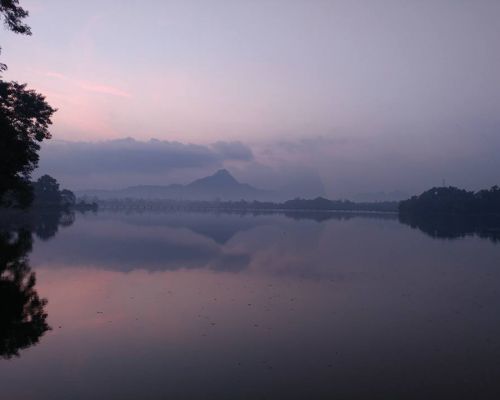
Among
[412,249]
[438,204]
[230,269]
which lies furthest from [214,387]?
[438,204]

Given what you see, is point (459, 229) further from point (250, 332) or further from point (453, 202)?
point (453, 202)

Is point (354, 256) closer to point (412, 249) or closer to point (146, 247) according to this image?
point (412, 249)

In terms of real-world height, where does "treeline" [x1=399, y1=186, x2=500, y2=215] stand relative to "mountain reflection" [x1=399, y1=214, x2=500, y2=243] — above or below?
above

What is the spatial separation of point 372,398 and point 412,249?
28931 mm

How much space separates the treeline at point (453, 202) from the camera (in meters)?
123

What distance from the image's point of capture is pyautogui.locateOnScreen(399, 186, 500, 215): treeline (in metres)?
123

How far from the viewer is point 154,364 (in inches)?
396

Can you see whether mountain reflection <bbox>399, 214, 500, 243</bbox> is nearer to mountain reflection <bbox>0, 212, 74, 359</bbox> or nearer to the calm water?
the calm water

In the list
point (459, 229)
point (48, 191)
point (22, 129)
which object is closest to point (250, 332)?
point (22, 129)

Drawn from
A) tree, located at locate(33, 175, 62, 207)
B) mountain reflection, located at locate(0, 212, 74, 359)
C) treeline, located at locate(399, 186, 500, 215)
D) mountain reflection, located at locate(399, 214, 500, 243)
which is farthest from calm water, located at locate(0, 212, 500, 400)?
treeline, located at locate(399, 186, 500, 215)

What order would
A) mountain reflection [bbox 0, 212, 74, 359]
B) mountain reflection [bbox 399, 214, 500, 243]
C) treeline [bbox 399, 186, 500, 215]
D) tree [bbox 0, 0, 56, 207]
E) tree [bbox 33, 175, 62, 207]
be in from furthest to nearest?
treeline [bbox 399, 186, 500, 215], tree [bbox 33, 175, 62, 207], mountain reflection [bbox 399, 214, 500, 243], tree [bbox 0, 0, 56, 207], mountain reflection [bbox 0, 212, 74, 359]

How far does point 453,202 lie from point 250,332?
417ft

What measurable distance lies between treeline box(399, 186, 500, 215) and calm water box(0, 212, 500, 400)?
108330 millimetres

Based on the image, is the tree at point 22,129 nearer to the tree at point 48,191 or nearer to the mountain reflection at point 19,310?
the mountain reflection at point 19,310
